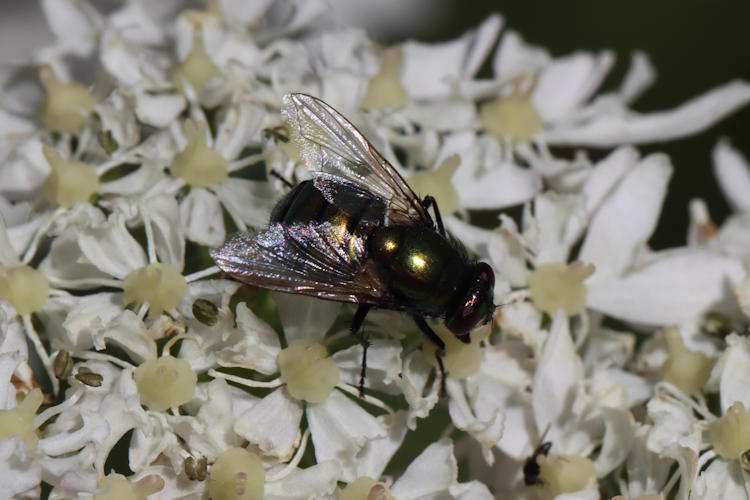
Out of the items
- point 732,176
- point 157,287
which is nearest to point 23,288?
point 157,287

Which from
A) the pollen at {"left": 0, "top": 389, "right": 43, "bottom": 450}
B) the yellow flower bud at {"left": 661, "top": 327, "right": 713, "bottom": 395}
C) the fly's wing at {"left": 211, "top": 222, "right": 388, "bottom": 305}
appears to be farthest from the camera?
the yellow flower bud at {"left": 661, "top": 327, "right": 713, "bottom": 395}

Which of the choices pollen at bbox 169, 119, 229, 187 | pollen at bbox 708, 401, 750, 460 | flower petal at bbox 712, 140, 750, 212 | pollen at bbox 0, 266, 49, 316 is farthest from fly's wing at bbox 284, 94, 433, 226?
flower petal at bbox 712, 140, 750, 212

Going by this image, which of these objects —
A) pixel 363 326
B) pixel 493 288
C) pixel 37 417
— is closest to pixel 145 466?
pixel 37 417

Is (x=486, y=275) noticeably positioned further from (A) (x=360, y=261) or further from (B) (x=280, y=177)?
(B) (x=280, y=177)

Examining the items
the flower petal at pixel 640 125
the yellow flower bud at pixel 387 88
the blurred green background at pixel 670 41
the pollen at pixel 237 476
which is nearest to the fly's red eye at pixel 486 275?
the pollen at pixel 237 476

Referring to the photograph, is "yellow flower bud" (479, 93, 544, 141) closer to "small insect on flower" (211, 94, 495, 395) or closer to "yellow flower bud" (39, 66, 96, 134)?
"small insect on flower" (211, 94, 495, 395)

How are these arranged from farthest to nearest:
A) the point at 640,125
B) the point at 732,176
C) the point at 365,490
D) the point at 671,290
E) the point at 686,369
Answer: the point at 732,176 < the point at 640,125 < the point at 671,290 < the point at 686,369 < the point at 365,490

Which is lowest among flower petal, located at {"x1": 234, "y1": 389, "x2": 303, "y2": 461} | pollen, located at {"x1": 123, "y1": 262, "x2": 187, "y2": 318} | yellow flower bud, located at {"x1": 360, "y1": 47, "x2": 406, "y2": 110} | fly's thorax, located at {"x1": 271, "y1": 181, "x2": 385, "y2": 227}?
flower petal, located at {"x1": 234, "y1": 389, "x2": 303, "y2": 461}
